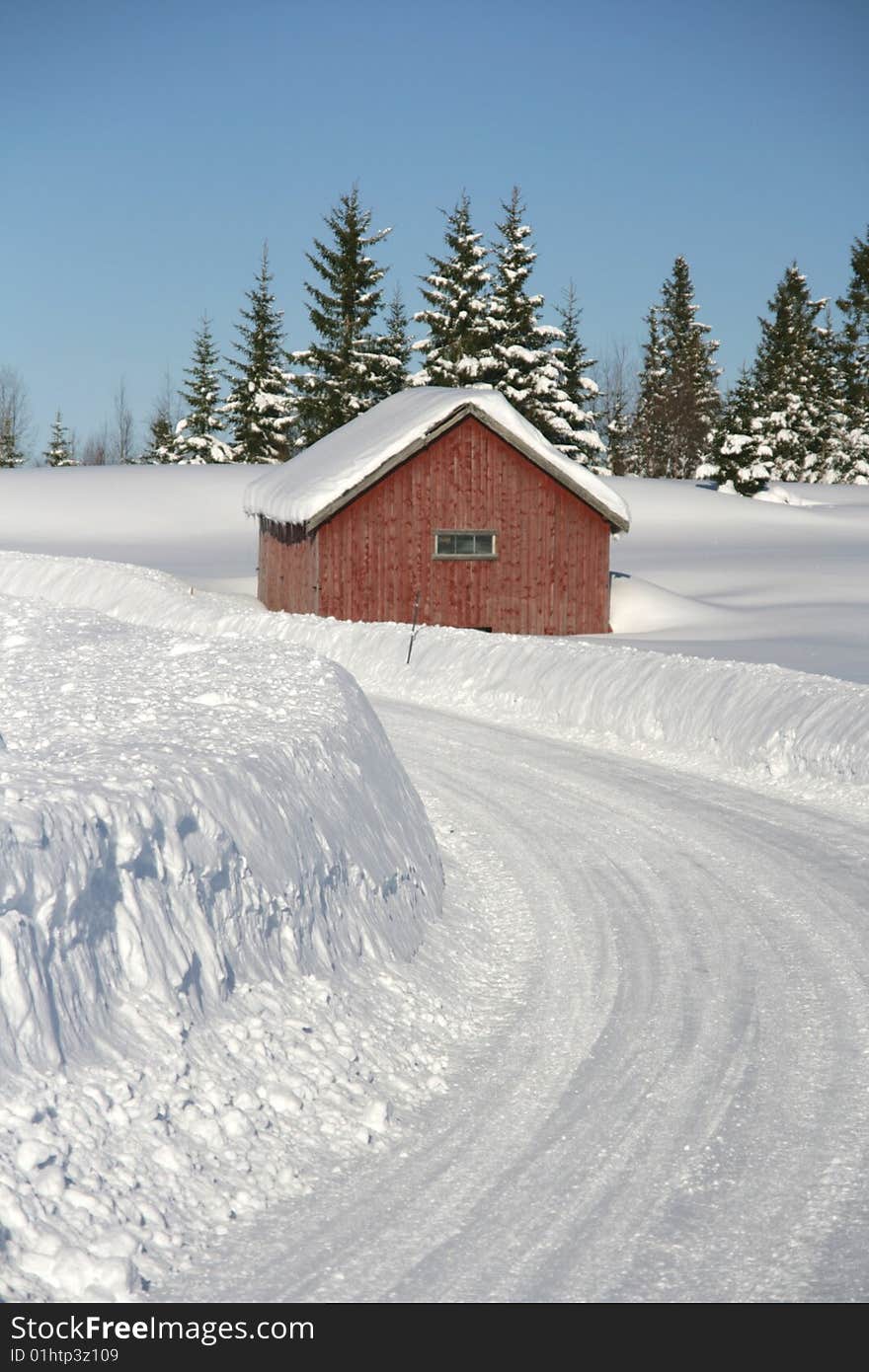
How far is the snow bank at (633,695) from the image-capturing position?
47.4ft

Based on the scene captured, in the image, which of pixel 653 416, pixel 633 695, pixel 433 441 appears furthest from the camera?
pixel 653 416

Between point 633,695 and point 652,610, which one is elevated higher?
point 652,610

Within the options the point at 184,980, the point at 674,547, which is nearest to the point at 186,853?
the point at 184,980

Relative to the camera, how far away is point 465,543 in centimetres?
3150

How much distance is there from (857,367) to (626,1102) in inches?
3259

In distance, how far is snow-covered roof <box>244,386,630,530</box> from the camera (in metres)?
30.0

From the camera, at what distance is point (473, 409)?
1208 inches

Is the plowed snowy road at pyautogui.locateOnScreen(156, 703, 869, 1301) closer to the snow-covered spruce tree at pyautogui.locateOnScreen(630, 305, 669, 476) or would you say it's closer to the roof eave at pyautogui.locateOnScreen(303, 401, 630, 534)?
the roof eave at pyautogui.locateOnScreen(303, 401, 630, 534)

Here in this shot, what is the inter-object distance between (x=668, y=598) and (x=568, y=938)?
1085 inches

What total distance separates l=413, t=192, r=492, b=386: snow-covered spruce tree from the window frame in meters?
29.4

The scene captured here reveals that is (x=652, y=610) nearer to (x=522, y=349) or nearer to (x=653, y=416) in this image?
(x=522, y=349)

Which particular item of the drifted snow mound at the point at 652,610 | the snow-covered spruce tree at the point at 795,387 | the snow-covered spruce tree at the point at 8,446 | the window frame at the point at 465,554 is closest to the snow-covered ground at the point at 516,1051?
the window frame at the point at 465,554

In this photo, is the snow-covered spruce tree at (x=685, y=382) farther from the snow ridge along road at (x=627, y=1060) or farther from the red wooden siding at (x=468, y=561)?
the snow ridge along road at (x=627, y=1060)

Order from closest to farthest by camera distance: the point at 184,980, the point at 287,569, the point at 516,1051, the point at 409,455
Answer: the point at 184,980, the point at 516,1051, the point at 409,455, the point at 287,569
